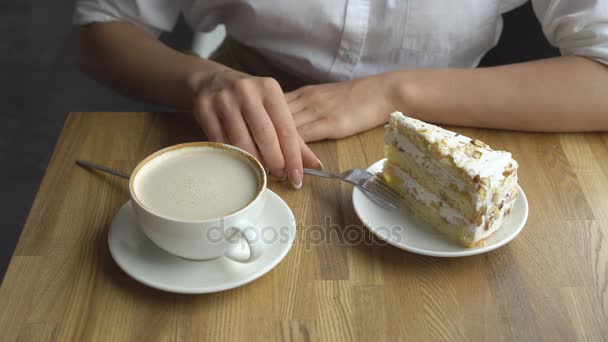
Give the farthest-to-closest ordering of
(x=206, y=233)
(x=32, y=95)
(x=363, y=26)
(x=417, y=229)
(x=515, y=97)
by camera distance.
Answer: (x=32, y=95), (x=363, y=26), (x=515, y=97), (x=417, y=229), (x=206, y=233)

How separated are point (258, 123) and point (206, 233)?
0.84ft

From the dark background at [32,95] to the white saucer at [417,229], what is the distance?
1.38 metres

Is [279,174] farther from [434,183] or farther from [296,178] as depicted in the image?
[434,183]

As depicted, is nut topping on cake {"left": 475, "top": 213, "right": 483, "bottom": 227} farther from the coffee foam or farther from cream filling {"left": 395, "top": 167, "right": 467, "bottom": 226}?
the coffee foam

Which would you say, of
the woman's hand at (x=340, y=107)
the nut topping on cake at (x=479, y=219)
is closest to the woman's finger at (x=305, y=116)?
the woman's hand at (x=340, y=107)

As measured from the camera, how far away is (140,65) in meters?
1.05

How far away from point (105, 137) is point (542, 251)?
2.07 ft

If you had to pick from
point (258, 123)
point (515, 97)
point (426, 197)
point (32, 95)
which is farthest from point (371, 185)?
point (32, 95)

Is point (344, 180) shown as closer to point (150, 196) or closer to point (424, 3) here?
point (150, 196)

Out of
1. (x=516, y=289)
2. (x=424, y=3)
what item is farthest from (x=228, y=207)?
(x=424, y=3)

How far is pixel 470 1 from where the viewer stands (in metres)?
1.04

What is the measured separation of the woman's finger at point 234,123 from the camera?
0.84m

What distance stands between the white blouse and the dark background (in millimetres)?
1031

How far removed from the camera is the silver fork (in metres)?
0.77
